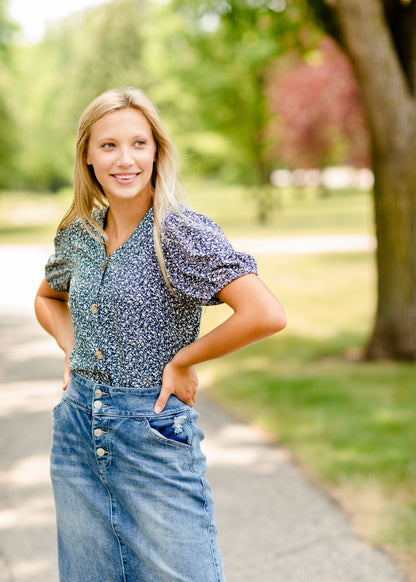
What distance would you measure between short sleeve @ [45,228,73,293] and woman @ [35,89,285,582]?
0.12 metres

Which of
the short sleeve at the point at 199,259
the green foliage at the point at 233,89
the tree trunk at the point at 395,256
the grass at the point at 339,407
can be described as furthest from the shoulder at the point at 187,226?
the green foliage at the point at 233,89

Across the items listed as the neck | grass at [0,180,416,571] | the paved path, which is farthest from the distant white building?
the neck

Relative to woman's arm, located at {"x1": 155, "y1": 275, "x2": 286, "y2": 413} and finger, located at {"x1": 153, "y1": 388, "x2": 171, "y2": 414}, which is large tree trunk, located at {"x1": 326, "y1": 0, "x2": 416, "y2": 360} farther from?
finger, located at {"x1": 153, "y1": 388, "x2": 171, "y2": 414}

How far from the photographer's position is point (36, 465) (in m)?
4.52

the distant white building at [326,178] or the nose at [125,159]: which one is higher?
the distant white building at [326,178]

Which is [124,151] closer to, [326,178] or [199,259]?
[199,259]

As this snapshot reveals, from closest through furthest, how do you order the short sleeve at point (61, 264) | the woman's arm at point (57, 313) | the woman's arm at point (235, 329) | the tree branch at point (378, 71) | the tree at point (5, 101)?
the woman's arm at point (235, 329)
the short sleeve at point (61, 264)
the woman's arm at point (57, 313)
the tree branch at point (378, 71)
the tree at point (5, 101)

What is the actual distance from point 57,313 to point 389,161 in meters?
4.97

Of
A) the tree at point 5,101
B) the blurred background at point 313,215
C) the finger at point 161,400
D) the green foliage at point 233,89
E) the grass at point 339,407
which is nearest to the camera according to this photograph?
the finger at point 161,400

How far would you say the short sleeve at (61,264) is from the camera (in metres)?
2.22

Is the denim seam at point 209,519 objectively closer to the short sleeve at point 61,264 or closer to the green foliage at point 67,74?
the short sleeve at point 61,264

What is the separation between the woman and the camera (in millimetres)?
1892

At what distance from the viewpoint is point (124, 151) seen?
200 cm

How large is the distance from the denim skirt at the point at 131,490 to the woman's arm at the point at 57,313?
1.15 ft
